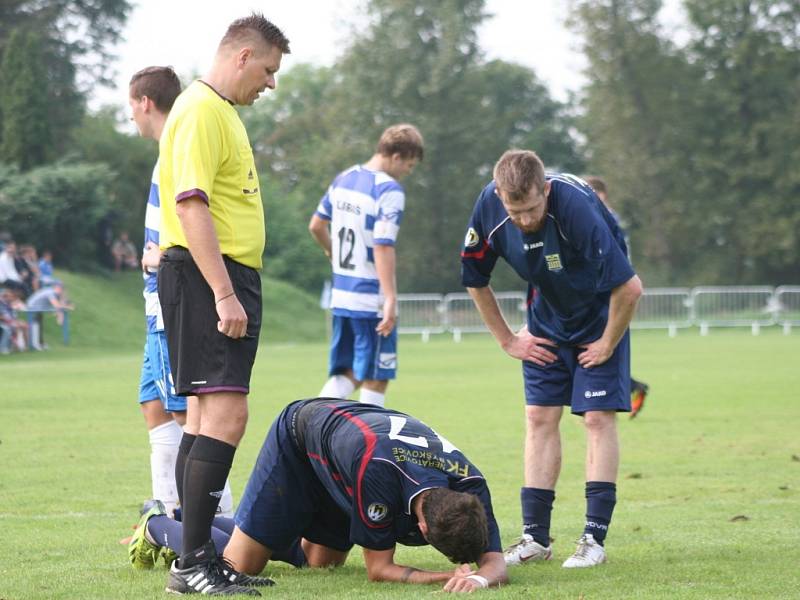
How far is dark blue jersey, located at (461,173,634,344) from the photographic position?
19.9 feet

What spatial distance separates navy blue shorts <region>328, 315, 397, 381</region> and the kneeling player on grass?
12.0 ft

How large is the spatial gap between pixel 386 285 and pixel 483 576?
454 cm

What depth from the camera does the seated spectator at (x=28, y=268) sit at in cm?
3003

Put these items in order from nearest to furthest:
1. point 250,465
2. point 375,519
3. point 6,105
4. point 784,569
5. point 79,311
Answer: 1. point 375,519
2. point 784,569
3. point 250,465
4. point 79,311
5. point 6,105

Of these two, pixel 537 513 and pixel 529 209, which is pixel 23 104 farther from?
pixel 529 209

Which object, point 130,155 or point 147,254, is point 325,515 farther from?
point 130,155

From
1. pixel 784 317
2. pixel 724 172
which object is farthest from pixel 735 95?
pixel 784 317

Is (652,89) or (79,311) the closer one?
(79,311)

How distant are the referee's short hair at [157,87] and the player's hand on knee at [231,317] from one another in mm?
1710

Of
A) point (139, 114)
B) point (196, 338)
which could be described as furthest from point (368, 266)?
point (196, 338)

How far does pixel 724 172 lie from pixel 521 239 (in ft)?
185

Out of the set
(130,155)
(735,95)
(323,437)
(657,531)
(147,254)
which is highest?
(735,95)

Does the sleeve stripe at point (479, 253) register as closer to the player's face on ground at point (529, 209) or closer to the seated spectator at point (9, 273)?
the player's face on ground at point (529, 209)

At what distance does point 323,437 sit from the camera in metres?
5.45
